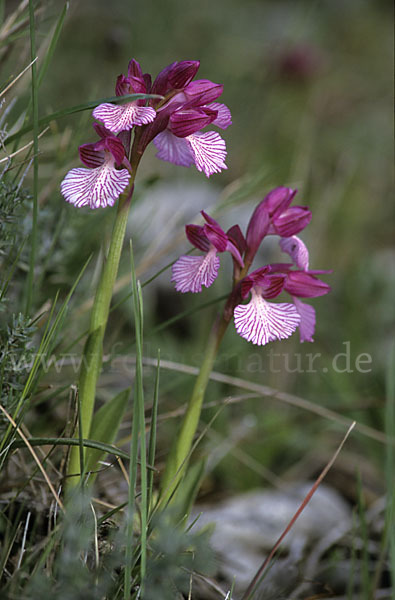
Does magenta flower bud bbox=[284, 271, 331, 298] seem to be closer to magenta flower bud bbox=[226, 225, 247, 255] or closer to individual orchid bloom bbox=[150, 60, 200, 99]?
magenta flower bud bbox=[226, 225, 247, 255]

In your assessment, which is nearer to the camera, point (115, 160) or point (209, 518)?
point (115, 160)

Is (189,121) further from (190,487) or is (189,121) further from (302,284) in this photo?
(190,487)

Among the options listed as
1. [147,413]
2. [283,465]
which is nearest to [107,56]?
[147,413]

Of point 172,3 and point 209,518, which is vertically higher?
point 172,3

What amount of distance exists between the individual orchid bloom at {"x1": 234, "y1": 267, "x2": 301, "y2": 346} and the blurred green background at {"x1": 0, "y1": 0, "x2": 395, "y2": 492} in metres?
0.26

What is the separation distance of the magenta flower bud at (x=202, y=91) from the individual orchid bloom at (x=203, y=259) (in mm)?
175

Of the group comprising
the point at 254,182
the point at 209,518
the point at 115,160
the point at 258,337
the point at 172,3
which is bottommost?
the point at 209,518

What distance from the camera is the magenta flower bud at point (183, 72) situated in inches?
32.7

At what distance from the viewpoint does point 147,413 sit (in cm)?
142

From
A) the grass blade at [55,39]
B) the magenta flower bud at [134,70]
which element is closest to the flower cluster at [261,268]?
the magenta flower bud at [134,70]

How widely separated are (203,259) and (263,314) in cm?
15

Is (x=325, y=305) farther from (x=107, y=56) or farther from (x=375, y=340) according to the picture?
(x=107, y=56)

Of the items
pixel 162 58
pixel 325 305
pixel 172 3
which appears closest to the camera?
pixel 325 305

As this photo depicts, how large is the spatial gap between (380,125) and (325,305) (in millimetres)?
1950
